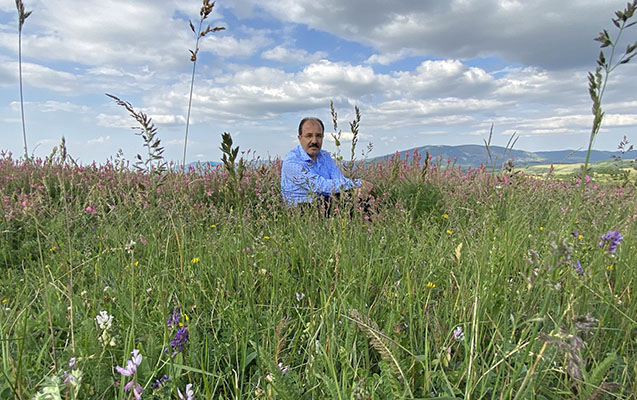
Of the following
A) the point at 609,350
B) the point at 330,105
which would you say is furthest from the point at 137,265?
the point at 609,350

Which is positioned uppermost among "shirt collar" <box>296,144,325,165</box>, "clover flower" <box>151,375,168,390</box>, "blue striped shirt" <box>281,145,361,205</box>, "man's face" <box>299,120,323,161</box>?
"man's face" <box>299,120,323,161</box>

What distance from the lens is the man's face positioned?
571cm

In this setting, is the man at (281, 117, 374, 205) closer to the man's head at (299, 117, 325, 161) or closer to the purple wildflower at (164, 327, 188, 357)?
the man's head at (299, 117, 325, 161)

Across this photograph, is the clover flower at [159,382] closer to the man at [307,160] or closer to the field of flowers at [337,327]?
the field of flowers at [337,327]

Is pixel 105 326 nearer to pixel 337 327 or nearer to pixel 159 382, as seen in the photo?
pixel 159 382

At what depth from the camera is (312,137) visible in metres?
5.70

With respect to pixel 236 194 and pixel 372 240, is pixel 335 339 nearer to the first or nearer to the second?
pixel 236 194

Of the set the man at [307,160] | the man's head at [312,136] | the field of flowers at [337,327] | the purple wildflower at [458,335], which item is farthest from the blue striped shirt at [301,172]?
the purple wildflower at [458,335]

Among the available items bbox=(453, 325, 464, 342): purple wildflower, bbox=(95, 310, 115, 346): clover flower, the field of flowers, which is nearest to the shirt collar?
the field of flowers

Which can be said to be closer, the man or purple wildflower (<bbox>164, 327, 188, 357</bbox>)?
purple wildflower (<bbox>164, 327, 188, 357</bbox>)

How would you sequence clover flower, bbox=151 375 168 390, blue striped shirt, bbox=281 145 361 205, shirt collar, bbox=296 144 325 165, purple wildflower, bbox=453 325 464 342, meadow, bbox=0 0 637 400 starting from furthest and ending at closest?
shirt collar, bbox=296 144 325 165, blue striped shirt, bbox=281 145 361 205, purple wildflower, bbox=453 325 464 342, clover flower, bbox=151 375 168 390, meadow, bbox=0 0 637 400

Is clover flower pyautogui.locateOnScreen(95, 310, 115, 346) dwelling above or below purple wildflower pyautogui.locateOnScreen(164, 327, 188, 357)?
above

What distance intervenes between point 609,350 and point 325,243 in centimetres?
152

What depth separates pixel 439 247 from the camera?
239cm
